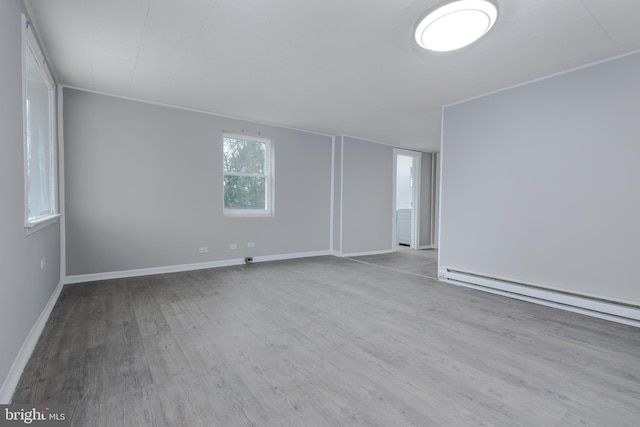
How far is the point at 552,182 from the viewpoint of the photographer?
3189 mm

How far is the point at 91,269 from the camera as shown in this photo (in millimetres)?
3912

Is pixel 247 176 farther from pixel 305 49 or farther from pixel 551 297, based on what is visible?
pixel 551 297

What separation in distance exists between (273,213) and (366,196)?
2.15m

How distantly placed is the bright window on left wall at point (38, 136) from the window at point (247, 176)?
86.1 inches

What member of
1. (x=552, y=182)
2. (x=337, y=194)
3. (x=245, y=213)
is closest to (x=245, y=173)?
(x=245, y=213)

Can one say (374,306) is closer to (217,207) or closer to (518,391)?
(518,391)

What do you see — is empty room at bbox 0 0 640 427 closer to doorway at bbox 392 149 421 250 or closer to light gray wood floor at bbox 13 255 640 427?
light gray wood floor at bbox 13 255 640 427

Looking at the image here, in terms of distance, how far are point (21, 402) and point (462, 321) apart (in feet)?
10.4

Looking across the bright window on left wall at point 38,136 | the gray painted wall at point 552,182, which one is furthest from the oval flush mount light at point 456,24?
the bright window on left wall at point 38,136

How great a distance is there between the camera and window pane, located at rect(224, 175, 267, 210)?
16.6ft

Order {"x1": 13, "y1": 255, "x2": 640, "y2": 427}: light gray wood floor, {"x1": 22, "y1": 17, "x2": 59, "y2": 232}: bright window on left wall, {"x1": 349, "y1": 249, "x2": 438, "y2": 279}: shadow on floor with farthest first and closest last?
{"x1": 349, "y1": 249, "x2": 438, "y2": 279}: shadow on floor < {"x1": 22, "y1": 17, "x2": 59, "y2": 232}: bright window on left wall < {"x1": 13, "y1": 255, "x2": 640, "y2": 427}: light gray wood floor

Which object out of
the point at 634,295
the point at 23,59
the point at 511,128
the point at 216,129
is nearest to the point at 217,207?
the point at 216,129

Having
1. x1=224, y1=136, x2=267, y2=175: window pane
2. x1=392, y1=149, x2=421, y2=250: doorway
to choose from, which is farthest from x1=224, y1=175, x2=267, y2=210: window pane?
x1=392, y1=149, x2=421, y2=250: doorway

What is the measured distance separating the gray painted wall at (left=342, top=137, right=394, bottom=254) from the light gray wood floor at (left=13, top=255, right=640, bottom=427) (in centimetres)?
289
